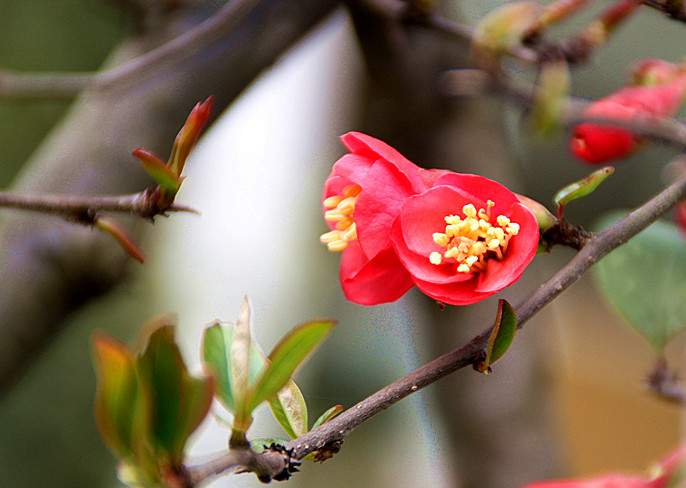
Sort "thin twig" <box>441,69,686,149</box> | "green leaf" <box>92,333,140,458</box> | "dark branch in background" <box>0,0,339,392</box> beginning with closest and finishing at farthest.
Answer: "green leaf" <box>92,333,140,458</box> → "thin twig" <box>441,69,686,149</box> → "dark branch in background" <box>0,0,339,392</box>

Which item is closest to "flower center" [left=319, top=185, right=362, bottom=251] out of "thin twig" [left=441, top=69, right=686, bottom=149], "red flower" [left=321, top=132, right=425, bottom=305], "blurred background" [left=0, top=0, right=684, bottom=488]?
"red flower" [left=321, top=132, right=425, bottom=305]

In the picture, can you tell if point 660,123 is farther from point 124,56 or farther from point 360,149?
point 124,56

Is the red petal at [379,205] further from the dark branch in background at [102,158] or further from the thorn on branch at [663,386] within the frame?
the dark branch in background at [102,158]

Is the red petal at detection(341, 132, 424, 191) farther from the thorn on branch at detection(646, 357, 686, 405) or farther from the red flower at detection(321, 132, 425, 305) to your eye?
the thorn on branch at detection(646, 357, 686, 405)

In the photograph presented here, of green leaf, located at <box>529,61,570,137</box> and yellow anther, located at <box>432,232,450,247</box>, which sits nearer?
yellow anther, located at <box>432,232,450,247</box>

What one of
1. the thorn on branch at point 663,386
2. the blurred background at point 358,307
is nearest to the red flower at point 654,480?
the thorn on branch at point 663,386

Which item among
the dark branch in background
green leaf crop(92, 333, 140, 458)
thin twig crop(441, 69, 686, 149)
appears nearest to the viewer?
green leaf crop(92, 333, 140, 458)

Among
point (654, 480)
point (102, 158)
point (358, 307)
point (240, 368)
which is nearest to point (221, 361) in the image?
point (240, 368)
